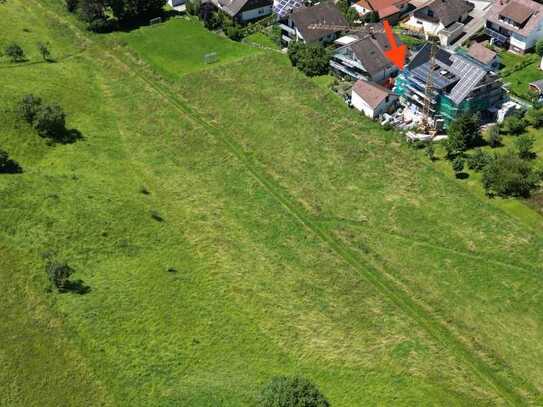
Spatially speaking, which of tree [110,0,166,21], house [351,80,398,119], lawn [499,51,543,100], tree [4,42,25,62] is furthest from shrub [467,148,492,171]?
tree [4,42,25,62]

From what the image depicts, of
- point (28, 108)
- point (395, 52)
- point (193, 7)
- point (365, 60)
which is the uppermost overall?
point (395, 52)

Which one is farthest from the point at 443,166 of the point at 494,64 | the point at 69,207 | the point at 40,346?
the point at 40,346

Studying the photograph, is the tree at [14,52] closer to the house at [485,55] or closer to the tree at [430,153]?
the tree at [430,153]

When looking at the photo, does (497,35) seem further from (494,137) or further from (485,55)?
(494,137)

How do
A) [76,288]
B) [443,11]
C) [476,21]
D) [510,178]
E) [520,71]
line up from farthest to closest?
[476,21], [443,11], [520,71], [510,178], [76,288]

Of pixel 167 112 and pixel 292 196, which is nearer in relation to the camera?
pixel 292 196

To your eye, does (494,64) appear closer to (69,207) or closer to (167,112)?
(167,112)

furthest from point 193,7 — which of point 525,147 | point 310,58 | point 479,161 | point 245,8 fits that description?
point 525,147
